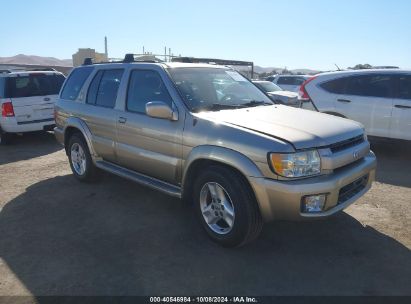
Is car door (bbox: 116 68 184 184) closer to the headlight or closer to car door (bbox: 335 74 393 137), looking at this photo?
the headlight

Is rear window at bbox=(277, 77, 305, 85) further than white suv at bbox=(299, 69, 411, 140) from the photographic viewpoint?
Yes

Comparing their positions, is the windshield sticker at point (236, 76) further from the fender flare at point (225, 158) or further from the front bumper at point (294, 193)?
the front bumper at point (294, 193)

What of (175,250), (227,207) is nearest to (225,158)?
(227,207)

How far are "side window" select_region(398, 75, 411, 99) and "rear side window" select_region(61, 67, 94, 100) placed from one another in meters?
5.49

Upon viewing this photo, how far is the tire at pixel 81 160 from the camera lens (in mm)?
5861

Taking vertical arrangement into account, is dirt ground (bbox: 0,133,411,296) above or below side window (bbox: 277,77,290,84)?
below

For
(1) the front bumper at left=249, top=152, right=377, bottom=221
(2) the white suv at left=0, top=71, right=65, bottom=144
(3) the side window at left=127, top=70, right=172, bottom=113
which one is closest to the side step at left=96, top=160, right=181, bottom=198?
(3) the side window at left=127, top=70, right=172, bottom=113

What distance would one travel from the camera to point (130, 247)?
12.9 ft

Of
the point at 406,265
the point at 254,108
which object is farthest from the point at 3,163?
the point at 406,265

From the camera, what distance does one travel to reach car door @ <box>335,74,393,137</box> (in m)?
7.21

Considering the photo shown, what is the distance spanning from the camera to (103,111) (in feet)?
17.2

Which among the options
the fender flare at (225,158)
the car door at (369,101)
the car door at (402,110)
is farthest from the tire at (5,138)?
the car door at (402,110)

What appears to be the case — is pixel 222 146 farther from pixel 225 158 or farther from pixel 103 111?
pixel 103 111

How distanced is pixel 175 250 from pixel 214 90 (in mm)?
1909
